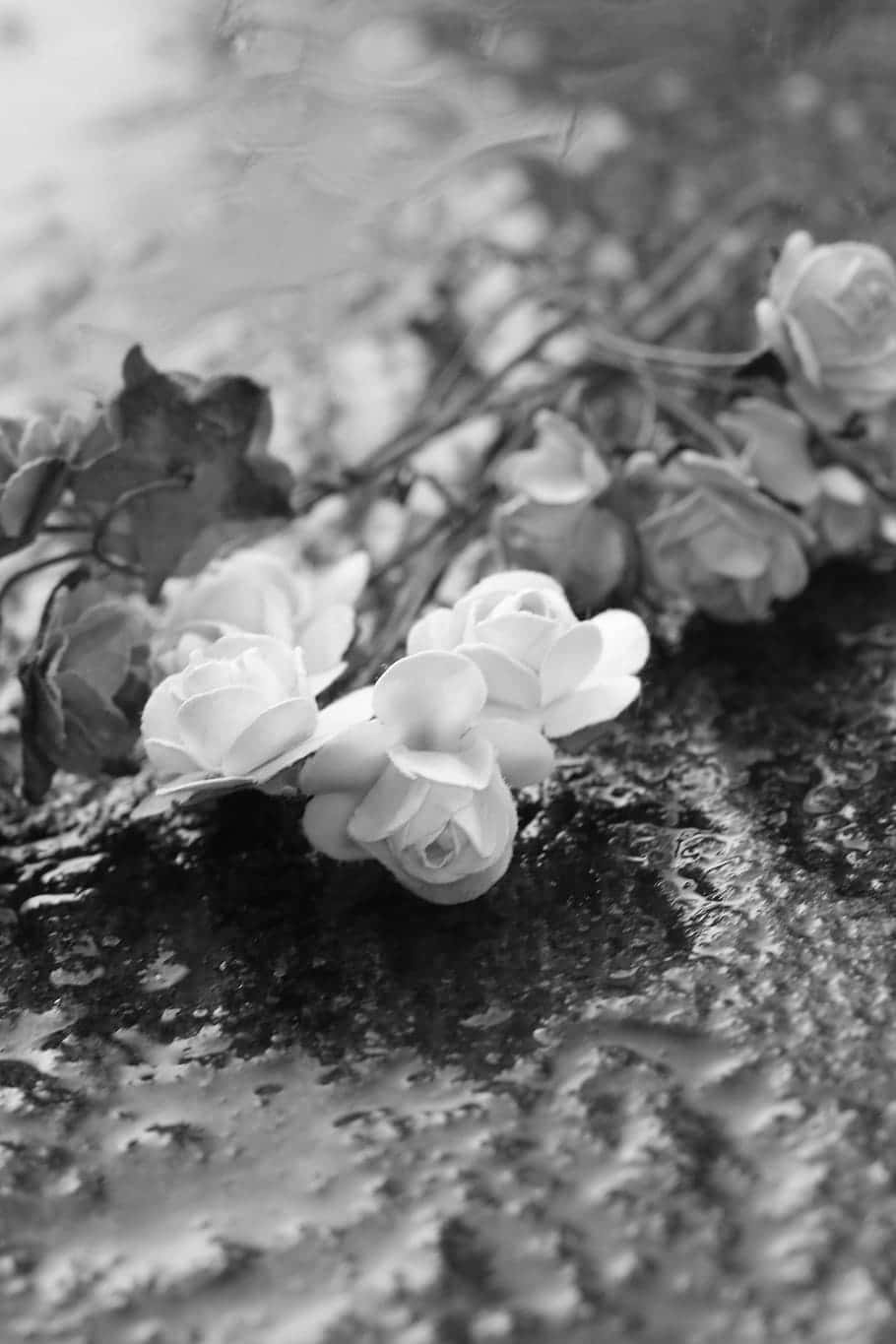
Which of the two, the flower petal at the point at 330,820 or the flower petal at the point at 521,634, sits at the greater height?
the flower petal at the point at 521,634

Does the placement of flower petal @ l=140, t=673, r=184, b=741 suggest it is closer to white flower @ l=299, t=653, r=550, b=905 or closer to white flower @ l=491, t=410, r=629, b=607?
white flower @ l=299, t=653, r=550, b=905

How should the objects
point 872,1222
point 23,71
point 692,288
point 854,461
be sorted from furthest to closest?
point 23,71, point 692,288, point 854,461, point 872,1222

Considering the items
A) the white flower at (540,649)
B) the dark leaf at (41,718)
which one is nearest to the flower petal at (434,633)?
the white flower at (540,649)

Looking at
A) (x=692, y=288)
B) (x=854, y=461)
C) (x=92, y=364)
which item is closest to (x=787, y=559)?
(x=854, y=461)

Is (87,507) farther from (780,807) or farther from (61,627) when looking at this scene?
(780,807)

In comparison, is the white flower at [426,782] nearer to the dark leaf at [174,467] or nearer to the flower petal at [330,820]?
the flower petal at [330,820]
